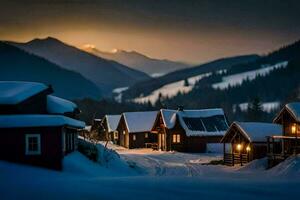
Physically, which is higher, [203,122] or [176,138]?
[203,122]

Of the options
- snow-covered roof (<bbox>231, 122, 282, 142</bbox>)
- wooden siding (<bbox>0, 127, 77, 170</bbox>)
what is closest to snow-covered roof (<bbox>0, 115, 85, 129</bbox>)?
wooden siding (<bbox>0, 127, 77, 170</bbox>)

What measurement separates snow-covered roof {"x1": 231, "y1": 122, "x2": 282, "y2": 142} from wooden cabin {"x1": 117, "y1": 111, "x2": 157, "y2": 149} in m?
32.4

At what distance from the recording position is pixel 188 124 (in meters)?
70.2

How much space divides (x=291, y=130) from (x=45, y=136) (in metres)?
25.2

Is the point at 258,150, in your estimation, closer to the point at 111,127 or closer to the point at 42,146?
the point at 42,146

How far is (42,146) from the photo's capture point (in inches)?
1148

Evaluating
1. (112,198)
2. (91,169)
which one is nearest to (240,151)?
(91,169)

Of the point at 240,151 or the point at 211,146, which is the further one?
the point at 211,146

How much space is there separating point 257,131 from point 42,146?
2469 cm

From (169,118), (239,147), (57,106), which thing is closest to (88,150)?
(57,106)

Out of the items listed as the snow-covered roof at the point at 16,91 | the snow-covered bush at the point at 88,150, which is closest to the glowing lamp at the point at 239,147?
the snow-covered bush at the point at 88,150

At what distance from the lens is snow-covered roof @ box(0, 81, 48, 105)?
32.0 m

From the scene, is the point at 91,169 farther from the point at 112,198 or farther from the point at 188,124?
the point at 188,124

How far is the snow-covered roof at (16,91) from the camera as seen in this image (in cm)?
3203
